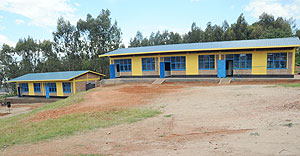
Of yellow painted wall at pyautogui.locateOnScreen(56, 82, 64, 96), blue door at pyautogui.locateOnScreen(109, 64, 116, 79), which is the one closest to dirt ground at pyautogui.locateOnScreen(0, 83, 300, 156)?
blue door at pyautogui.locateOnScreen(109, 64, 116, 79)

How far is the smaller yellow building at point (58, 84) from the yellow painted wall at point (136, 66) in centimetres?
526

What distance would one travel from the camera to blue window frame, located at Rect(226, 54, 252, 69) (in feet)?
74.7

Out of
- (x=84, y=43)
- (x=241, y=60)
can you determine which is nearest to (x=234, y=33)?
(x=241, y=60)

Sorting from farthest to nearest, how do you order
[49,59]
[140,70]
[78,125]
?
[49,59] < [140,70] < [78,125]

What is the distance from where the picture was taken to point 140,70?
27516mm

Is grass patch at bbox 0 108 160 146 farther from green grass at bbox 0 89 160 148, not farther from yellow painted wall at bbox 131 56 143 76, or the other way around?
yellow painted wall at bbox 131 56 143 76

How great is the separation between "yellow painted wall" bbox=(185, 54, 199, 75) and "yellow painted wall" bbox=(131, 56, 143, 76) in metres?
6.32

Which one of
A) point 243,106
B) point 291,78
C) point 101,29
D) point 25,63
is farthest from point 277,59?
point 25,63

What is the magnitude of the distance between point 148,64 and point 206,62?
7.48 m

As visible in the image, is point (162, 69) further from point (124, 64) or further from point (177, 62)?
point (124, 64)

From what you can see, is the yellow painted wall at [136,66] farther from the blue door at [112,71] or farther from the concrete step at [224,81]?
the concrete step at [224,81]

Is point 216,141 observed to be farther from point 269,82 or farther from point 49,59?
point 49,59

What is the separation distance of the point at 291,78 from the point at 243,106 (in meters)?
14.8

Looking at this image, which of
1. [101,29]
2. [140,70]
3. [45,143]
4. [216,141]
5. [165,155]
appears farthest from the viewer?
[101,29]
